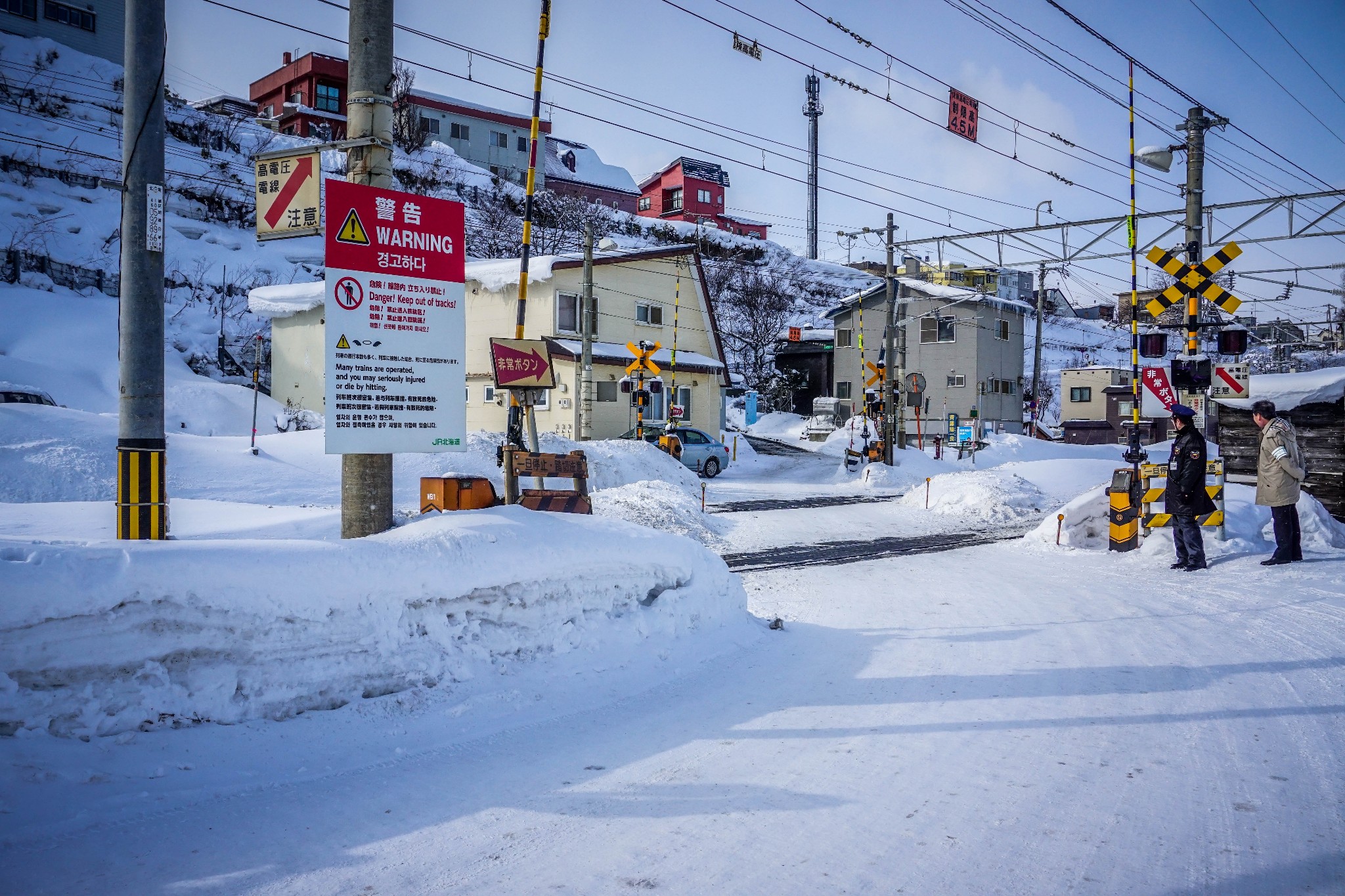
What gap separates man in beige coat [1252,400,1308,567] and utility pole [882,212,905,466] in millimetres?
14715

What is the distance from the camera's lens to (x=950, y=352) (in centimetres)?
4316

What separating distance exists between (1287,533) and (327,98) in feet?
167

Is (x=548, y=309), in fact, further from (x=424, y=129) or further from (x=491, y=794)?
(x=424, y=129)

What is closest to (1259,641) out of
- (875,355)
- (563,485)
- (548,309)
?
(563,485)

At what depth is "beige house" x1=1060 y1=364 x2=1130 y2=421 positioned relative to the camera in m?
51.2

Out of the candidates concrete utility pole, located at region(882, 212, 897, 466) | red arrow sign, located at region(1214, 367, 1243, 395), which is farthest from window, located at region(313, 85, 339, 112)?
red arrow sign, located at region(1214, 367, 1243, 395)

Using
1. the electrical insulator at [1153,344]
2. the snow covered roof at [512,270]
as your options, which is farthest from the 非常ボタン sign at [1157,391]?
the snow covered roof at [512,270]

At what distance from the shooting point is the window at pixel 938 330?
4294 cm

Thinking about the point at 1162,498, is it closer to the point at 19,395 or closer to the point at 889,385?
the point at 889,385

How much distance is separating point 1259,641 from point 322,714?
667 cm

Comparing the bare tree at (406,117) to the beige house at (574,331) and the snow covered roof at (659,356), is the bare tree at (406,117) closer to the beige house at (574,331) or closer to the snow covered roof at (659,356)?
the beige house at (574,331)

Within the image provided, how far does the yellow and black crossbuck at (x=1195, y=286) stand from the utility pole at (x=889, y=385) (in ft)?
41.1

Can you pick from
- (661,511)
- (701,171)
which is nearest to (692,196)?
(701,171)

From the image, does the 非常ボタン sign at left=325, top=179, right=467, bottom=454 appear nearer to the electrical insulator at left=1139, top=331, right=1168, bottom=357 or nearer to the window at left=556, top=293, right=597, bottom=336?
the electrical insulator at left=1139, top=331, right=1168, bottom=357
